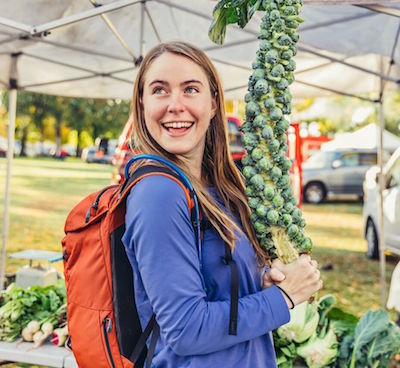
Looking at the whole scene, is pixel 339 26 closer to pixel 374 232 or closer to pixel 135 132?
pixel 135 132

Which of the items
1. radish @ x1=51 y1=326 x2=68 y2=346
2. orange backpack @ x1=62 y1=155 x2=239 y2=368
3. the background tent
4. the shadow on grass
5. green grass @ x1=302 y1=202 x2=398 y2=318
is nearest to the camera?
orange backpack @ x1=62 y1=155 x2=239 y2=368

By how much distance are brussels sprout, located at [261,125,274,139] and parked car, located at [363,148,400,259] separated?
18.9 ft

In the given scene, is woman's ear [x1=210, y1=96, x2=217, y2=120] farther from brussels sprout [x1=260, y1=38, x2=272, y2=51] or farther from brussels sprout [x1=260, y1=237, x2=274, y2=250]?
brussels sprout [x1=260, y1=237, x2=274, y2=250]

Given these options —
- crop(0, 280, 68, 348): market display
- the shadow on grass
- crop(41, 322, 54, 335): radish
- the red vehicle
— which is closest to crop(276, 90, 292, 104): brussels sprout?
crop(0, 280, 68, 348): market display

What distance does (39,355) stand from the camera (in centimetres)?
296

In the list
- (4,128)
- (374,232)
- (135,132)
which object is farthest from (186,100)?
(4,128)

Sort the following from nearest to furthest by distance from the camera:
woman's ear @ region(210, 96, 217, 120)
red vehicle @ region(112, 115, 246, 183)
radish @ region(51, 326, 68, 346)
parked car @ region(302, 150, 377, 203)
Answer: woman's ear @ region(210, 96, 217, 120), radish @ region(51, 326, 68, 346), red vehicle @ region(112, 115, 246, 183), parked car @ region(302, 150, 377, 203)

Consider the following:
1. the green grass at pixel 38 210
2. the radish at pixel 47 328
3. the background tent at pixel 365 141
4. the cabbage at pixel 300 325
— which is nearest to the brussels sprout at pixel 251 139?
the cabbage at pixel 300 325

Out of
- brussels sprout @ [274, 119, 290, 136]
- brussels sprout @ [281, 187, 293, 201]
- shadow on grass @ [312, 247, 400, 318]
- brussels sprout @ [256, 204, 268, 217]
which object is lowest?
shadow on grass @ [312, 247, 400, 318]

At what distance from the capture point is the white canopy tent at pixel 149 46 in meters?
4.36

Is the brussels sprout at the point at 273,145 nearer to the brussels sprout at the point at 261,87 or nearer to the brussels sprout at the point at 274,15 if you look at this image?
the brussels sprout at the point at 261,87

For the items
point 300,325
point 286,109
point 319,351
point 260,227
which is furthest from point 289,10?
point 319,351

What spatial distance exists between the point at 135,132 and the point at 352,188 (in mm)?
17159

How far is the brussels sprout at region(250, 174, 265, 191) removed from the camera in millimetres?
1463
